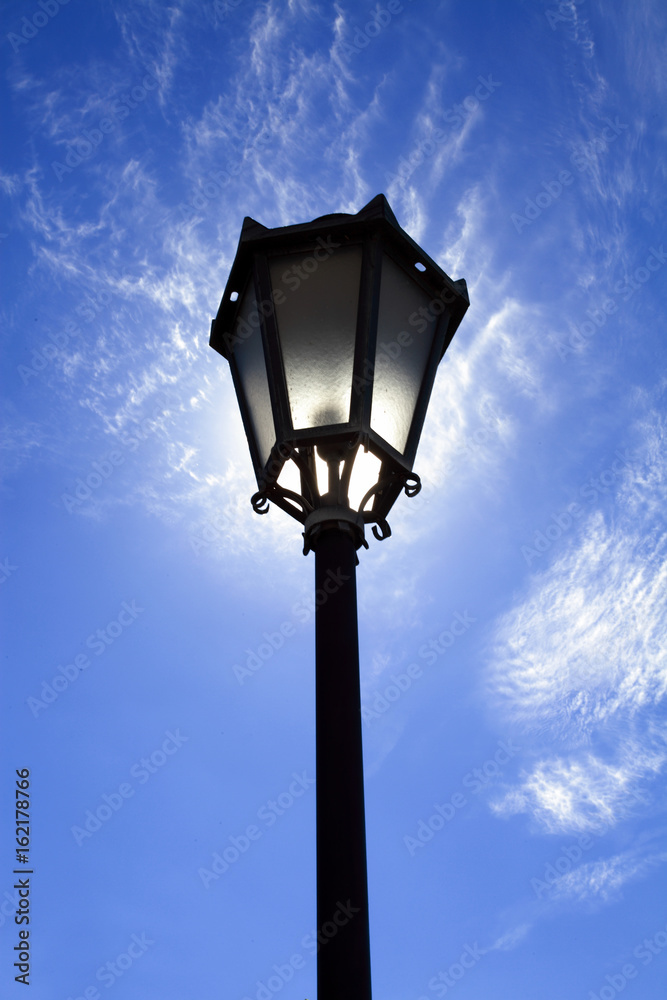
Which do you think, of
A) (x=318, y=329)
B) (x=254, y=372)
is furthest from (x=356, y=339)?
(x=254, y=372)

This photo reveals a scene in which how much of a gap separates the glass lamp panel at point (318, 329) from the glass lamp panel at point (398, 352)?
0.37 feet

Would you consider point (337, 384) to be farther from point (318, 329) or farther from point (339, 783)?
point (339, 783)

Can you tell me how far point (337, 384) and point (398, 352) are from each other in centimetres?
33

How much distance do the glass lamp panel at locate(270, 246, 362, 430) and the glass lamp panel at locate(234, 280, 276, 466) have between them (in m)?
0.13

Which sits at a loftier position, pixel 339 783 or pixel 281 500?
pixel 281 500

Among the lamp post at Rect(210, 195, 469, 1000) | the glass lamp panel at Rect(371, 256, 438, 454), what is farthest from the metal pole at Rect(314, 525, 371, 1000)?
the glass lamp panel at Rect(371, 256, 438, 454)

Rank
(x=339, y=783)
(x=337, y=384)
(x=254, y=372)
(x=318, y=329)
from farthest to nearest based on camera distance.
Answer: (x=254, y=372) < (x=318, y=329) < (x=337, y=384) < (x=339, y=783)

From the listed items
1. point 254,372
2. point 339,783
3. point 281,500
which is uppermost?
point 254,372

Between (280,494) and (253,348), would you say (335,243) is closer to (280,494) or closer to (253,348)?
(253,348)

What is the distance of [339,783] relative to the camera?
2352 millimetres

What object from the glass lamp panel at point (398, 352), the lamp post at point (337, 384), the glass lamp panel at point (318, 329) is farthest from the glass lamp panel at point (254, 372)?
the glass lamp panel at point (398, 352)

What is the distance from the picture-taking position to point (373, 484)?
3023mm

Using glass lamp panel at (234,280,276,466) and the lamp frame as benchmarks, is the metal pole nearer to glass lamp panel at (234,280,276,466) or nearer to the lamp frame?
the lamp frame

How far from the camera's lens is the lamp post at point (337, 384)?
264cm
